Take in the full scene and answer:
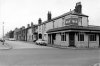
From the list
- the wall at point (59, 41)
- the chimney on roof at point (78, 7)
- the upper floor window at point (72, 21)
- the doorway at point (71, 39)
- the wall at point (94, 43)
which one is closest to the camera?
the doorway at point (71, 39)

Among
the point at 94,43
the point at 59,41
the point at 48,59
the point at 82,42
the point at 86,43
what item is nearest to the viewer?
the point at 48,59

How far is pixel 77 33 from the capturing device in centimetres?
2800

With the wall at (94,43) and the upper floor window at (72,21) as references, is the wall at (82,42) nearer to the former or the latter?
the wall at (94,43)

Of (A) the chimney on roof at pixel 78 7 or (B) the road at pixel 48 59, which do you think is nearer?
(B) the road at pixel 48 59

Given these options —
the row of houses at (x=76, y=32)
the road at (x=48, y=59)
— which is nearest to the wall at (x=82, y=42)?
the row of houses at (x=76, y=32)

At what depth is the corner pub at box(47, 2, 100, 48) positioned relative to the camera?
27.8 m

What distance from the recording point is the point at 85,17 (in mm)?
32625

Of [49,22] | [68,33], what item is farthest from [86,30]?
[49,22]

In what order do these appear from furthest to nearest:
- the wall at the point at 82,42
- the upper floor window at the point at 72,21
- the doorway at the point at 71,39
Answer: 1. the upper floor window at the point at 72,21
2. the doorway at the point at 71,39
3. the wall at the point at 82,42

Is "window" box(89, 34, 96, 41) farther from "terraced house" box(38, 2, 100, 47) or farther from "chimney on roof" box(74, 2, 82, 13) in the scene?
"chimney on roof" box(74, 2, 82, 13)

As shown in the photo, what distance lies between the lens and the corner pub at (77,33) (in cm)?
2784

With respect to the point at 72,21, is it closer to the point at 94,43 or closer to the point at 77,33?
the point at 77,33

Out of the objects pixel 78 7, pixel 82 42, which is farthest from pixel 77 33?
pixel 78 7

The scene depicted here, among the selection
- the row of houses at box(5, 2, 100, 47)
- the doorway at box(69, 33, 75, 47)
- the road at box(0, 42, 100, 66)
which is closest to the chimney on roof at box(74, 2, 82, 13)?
the row of houses at box(5, 2, 100, 47)
